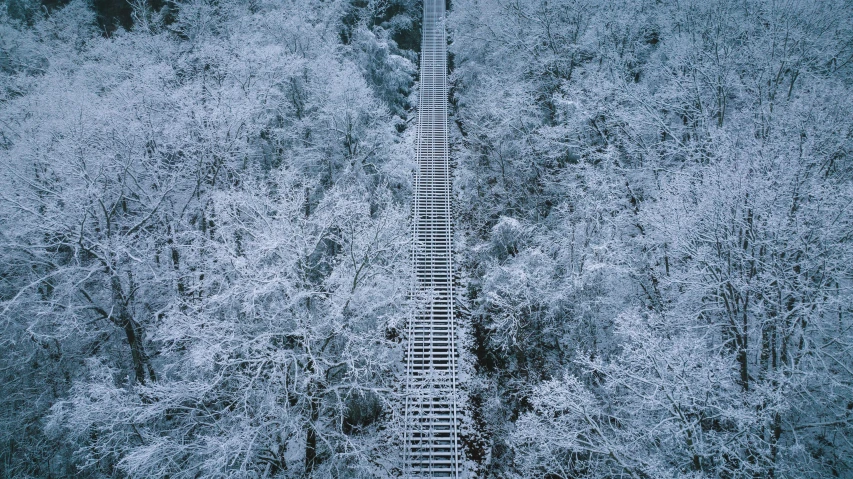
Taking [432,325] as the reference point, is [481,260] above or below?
above

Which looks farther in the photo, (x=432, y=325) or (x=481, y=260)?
(x=481, y=260)

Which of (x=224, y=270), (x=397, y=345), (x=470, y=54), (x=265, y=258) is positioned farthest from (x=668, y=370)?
(x=470, y=54)

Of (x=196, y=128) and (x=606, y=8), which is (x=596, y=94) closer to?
(x=606, y=8)

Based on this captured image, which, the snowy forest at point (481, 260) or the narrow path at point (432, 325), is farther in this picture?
the narrow path at point (432, 325)

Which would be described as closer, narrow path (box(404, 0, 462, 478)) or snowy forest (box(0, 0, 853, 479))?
snowy forest (box(0, 0, 853, 479))
